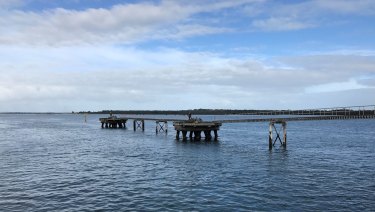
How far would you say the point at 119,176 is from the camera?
108 ft

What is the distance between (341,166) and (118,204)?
25.0m

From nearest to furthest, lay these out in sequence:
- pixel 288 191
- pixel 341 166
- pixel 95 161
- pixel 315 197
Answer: pixel 315 197 → pixel 288 191 → pixel 341 166 → pixel 95 161

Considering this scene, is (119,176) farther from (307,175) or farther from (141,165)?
(307,175)

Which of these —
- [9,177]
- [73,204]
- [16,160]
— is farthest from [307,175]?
[16,160]

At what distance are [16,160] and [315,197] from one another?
32.8 metres

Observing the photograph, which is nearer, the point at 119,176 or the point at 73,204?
the point at 73,204

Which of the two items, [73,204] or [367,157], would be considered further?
[367,157]

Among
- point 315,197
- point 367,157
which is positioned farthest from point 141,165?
point 367,157

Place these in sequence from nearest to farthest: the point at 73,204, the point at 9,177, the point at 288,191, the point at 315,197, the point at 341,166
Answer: the point at 73,204 → the point at 315,197 → the point at 288,191 → the point at 9,177 → the point at 341,166

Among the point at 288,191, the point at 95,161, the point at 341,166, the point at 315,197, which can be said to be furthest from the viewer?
the point at 95,161

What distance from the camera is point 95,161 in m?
42.8

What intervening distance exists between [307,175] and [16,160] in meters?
30.8

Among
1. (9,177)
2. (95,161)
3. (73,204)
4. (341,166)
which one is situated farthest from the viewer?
(95,161)

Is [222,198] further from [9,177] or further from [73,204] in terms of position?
[9,177]
